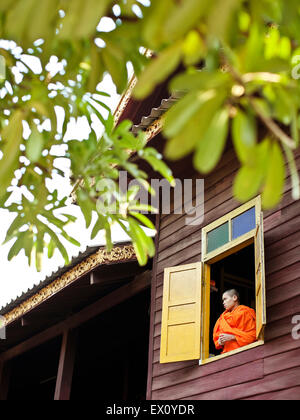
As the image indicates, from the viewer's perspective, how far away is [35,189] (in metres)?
2.22

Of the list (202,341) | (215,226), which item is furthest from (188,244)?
(202,341)

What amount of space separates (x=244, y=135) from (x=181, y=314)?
184 inches

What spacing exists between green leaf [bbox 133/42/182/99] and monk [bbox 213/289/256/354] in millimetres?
4385

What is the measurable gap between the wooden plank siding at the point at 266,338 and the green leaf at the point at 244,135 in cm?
347

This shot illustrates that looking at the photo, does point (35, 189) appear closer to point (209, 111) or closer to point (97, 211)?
point (97, 211)

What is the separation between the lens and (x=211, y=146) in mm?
→ 1149

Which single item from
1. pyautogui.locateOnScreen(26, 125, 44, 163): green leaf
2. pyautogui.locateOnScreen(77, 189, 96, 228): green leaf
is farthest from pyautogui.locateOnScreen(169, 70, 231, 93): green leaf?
pyautogui.locateOnScreen(77, 189, 96, 228): green leaf

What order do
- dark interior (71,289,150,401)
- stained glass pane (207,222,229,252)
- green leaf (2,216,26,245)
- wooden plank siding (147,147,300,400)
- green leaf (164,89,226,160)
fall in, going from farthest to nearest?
dark interior (71,289,150,401)
stained glass pane (207,222,229,252)
wooden plank siding (147,147,300,400)
green leaf (2,216,26,245)
green leaf (164,89,226,160)

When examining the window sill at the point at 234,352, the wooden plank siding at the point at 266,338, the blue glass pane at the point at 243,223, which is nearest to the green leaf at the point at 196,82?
the wooden plank siding at the point at 266,338

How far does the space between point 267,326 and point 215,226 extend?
1325 mm

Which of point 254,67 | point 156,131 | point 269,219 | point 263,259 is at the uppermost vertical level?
point 156,131

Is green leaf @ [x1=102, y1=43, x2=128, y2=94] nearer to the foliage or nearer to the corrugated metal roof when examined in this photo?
the foliage

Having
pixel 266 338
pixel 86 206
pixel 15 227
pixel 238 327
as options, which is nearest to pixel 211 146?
pixel 86 206

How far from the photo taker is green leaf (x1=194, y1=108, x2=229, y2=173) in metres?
1.14
